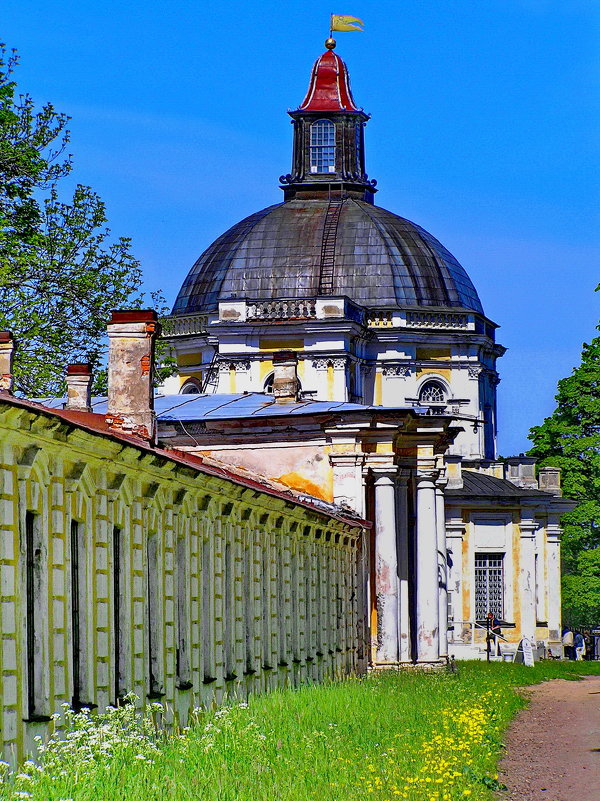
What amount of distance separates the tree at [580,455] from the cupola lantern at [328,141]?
39.3ft

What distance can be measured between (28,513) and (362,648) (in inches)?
750

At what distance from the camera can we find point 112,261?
40.3m

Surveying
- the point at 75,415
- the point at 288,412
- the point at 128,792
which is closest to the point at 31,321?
the point at 288,412

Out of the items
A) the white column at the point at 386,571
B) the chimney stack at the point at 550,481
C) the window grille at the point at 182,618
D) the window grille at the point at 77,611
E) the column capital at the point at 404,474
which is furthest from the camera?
the chimney stack at the point at 550,481

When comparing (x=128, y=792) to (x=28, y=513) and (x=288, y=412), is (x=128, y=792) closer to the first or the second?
(x=28, y=513)

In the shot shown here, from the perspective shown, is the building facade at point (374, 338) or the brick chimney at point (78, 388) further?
the building facade at point (374, 338)

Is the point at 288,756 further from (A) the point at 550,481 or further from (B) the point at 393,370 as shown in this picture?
(B) the point at 393,370

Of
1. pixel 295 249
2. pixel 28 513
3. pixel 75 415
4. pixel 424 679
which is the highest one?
pixel 295 249

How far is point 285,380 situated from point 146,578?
2030cm

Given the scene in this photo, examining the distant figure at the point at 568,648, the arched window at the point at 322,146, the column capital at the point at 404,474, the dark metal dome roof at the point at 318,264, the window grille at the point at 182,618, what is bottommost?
the distant figure at the point at 568,648

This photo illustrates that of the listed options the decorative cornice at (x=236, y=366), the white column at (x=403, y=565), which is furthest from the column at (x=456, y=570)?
the white column at (x=403, y=565)

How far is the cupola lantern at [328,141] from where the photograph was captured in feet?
220

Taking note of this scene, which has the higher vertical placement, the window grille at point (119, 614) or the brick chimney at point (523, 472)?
the brick chimney at point (523, 472)

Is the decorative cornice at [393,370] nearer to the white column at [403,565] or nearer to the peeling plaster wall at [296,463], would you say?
the white column at [403,565]
